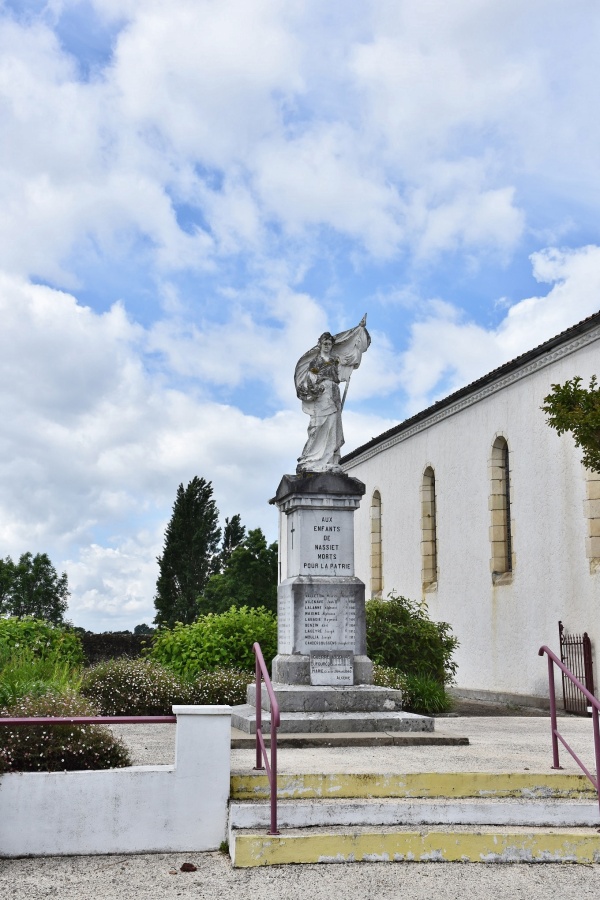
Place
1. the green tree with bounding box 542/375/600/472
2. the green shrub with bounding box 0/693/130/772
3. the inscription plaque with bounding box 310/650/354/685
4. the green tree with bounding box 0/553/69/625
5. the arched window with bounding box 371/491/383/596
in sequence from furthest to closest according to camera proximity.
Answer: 1. the green tree with bounding box 0/553/69/625
2. the arched window with bounding box 371/491/383/596
3. the green tree with bounding box 542/375/600/472
4. the inscription plaque with bounding box 310/650/354/685
5. the green shrub with bounding box 0/693/130/772

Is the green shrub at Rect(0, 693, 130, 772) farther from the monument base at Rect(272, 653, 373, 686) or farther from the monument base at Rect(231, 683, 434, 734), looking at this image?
the monument base at Rect(272, 653, 373, 686)

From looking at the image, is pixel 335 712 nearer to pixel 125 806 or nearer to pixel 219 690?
pixel 219 690

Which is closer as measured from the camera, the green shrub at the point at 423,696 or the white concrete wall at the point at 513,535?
the green shrub at the point at 423,696

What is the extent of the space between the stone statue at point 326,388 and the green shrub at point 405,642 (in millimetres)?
5674

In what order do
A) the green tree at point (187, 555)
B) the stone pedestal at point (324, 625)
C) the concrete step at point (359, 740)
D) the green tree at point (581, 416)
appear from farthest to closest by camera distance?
the green tree at point (187, 555) < the green tree at point (581, 416) < the stone pedestal at point (324, 625) < the concrete step at point (359, 740)

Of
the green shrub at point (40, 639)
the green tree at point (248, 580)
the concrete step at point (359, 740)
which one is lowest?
the concrete step at point (359, 740)

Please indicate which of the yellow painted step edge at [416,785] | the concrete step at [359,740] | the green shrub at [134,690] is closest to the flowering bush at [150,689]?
the green shrub at [134,690]

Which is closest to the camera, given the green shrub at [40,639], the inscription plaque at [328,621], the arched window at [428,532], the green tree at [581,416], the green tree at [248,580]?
the inscription plaque at [328,621]

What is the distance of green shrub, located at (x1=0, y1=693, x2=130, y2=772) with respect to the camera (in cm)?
662

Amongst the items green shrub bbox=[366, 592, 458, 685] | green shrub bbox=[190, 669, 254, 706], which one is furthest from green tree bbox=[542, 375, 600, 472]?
green shrub bbox=[190, 669, 254, 706]

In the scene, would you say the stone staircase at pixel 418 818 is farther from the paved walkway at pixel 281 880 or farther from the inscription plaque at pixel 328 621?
the inscription plaque at pixel 328 621

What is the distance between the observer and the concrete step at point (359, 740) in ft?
28.4

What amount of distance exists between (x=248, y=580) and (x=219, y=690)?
22.1m

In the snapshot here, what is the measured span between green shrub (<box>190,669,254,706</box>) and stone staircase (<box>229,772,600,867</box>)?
5219mm
